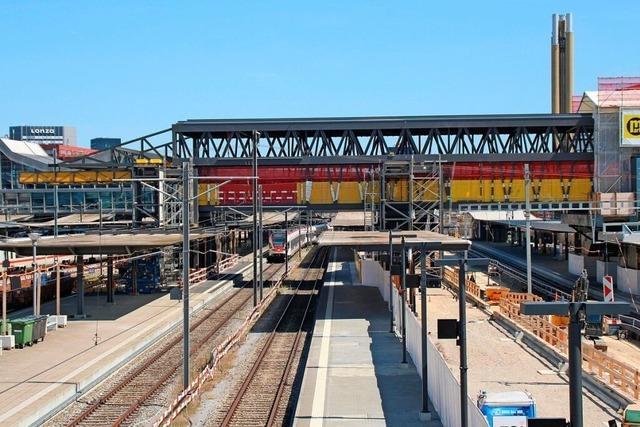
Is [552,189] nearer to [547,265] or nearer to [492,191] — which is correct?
[492,191]

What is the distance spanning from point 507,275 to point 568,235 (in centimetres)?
1695

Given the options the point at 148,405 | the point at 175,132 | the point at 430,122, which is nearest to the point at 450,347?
the point at 148,405

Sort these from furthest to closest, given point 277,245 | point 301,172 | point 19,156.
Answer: point 19,156, point 277,245, point 301,172

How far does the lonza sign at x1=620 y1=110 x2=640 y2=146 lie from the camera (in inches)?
1969

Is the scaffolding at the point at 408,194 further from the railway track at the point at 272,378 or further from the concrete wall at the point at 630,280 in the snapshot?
the concrete wall at the point at 630,280

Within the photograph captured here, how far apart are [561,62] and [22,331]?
110 metres

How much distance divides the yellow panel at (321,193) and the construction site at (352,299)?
11 cm

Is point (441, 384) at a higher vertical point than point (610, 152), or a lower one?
lower

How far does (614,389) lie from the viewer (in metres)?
18.3

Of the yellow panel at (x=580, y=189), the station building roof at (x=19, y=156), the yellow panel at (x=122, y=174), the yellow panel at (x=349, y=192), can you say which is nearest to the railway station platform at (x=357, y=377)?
the yellow panel at (x=349, y=192)

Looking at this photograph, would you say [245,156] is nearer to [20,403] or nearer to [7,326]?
[7,326]

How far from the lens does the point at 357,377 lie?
21703 millimetres

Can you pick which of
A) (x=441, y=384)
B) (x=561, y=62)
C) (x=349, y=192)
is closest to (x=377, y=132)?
(x=349, y=192)

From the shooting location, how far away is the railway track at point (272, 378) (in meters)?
18.7
